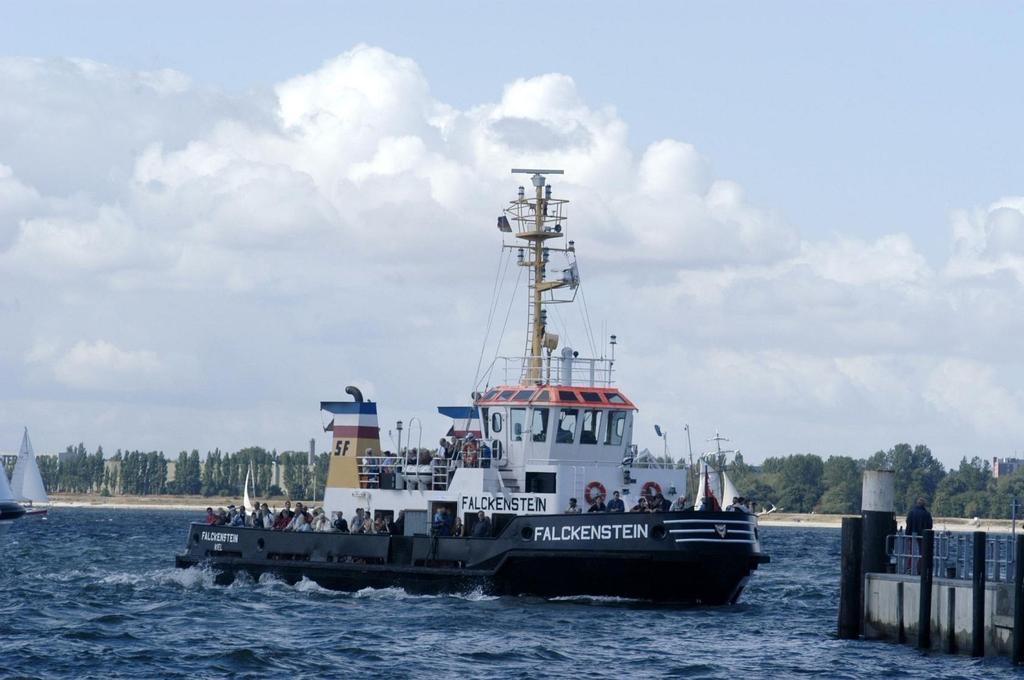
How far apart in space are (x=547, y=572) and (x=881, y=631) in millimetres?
7691

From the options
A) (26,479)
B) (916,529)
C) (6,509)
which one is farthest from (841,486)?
(916,529)

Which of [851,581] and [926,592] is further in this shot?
[851,581]

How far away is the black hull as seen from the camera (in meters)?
34.6

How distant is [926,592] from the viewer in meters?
29.2

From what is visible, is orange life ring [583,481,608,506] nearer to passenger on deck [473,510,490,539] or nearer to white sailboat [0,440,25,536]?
passenger on deck [473,510,490,539]

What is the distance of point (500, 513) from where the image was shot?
123ft

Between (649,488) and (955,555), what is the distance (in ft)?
33.8

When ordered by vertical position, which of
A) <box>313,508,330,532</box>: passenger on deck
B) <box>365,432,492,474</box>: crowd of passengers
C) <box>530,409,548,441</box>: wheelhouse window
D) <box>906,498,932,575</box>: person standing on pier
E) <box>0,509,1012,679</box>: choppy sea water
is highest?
<box>530,409,548,441</box>: wheelhouse window

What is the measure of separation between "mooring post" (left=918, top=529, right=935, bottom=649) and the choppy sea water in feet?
1.14

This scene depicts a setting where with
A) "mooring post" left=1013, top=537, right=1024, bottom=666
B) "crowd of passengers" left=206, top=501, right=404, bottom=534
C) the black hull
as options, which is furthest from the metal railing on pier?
"crowd of passengers" left=206, top=501, right=404, bottom=534

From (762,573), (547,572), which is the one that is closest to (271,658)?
(547,572)

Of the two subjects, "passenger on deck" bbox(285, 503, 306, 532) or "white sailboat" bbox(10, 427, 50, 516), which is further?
"white sailboat" bbox(10, 427, 50, 516)

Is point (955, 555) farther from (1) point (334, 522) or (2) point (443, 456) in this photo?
(1) point (334, 522)

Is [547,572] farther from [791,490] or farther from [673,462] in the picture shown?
[791,490]
